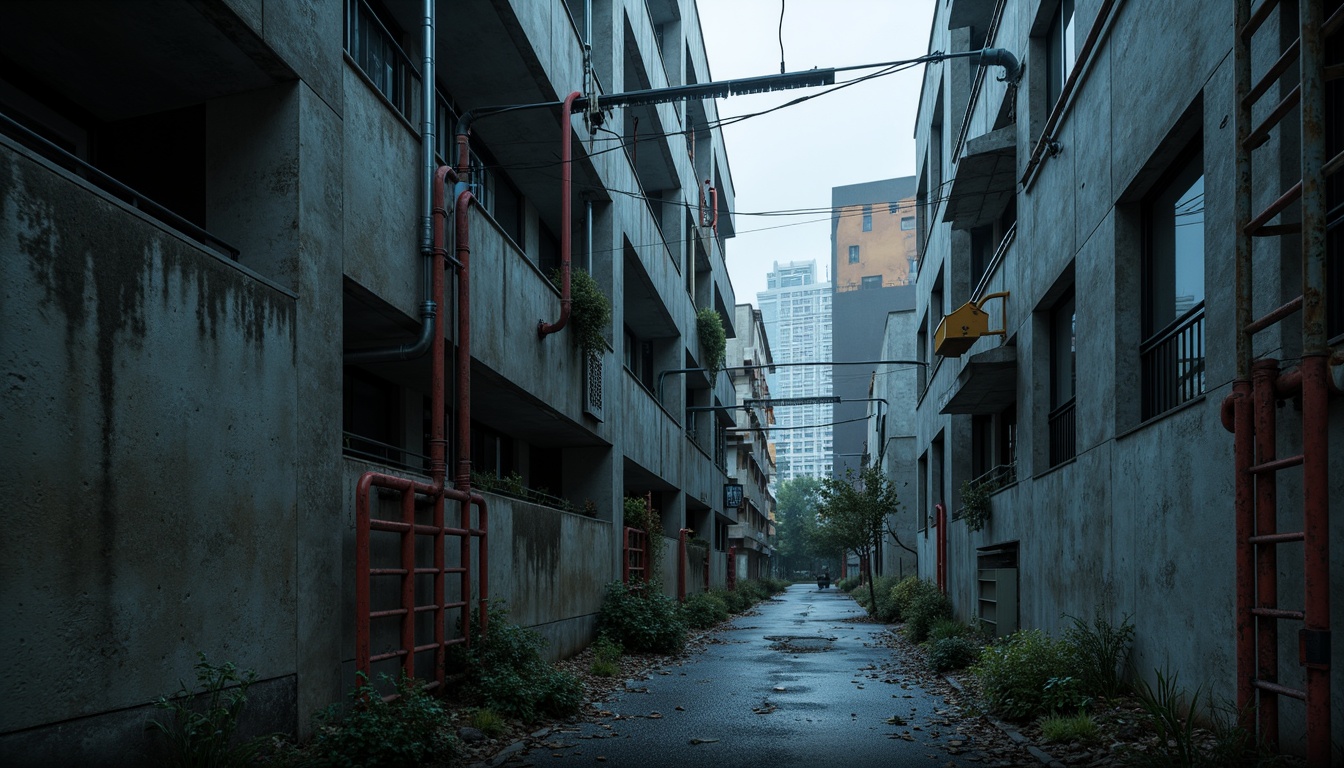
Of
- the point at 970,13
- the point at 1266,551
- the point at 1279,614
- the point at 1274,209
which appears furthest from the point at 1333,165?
the point at 970,13

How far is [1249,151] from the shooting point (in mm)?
6566

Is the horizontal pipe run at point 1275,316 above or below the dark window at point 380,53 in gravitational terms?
below

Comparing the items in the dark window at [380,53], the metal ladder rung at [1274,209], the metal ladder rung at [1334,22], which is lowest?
the metal ladder rung at [1274,209]

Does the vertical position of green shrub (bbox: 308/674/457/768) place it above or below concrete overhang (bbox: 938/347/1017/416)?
below

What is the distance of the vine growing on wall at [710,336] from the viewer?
30828 millimetres

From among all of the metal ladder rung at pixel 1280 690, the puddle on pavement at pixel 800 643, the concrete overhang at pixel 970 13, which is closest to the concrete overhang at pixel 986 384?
the puddle on pavement at pixel 800 643

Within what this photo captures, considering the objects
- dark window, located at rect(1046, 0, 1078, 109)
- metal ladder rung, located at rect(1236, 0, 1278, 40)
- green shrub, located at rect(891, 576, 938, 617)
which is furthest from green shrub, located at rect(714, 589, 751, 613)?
metal ladder rung, located at rect(1236, 0, 1278, 40)

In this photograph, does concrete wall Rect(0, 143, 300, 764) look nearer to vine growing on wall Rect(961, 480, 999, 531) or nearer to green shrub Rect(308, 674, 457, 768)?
green shrub Rect(308, 674, 457, 768)

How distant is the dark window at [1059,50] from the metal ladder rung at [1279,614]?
28.3 ft

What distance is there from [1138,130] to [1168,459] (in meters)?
3.06

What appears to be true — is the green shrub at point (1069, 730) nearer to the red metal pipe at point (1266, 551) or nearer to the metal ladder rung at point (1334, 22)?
the red metal pipe at point (1266, 551)

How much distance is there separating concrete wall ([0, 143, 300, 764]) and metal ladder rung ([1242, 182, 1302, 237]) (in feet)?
21.3

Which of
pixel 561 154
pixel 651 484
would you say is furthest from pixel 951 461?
pixel 561 154

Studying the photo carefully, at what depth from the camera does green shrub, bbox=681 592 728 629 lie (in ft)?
79.3
